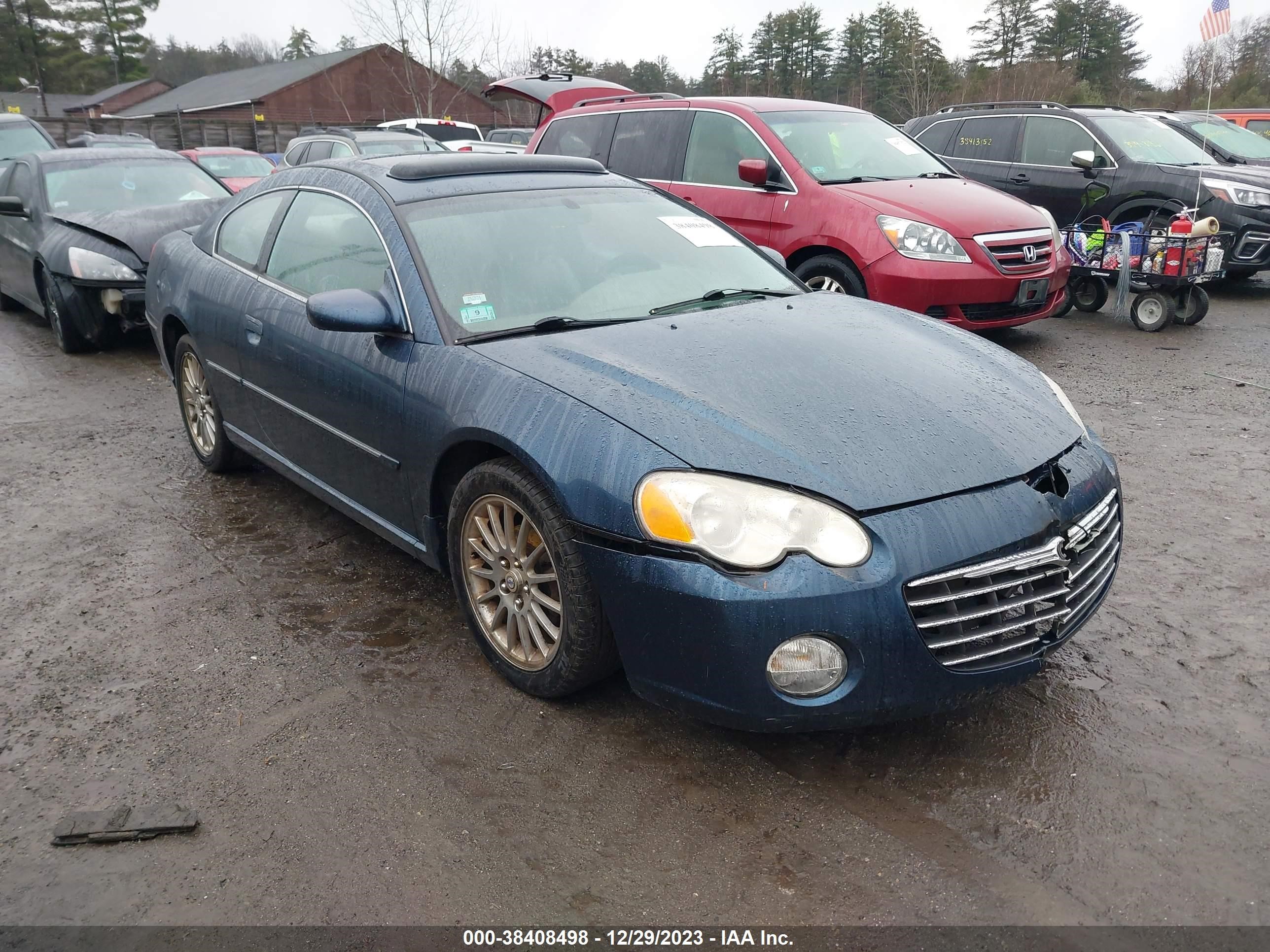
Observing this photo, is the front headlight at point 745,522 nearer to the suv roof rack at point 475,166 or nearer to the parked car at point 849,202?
the suv roof rack at point 475,166

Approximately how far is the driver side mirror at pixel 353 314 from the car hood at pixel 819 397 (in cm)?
37

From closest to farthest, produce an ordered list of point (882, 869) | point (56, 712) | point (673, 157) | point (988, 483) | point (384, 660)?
point (882, 869) < point (988, 483) < point (56, 712) < point (384, 660) < point (673, 157)

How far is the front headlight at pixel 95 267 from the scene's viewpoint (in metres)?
7.70

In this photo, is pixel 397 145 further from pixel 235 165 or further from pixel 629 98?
pixel 629 98

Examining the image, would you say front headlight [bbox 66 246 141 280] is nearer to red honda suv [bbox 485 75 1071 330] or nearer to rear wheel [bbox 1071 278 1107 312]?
red honda suv [bbox 485 75 1071 330]

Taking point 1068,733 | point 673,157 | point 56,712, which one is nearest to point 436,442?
point 56,712

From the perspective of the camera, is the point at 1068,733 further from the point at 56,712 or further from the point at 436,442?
the point at 56,712

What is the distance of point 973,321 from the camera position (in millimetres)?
7148

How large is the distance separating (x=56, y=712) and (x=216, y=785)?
76 cm

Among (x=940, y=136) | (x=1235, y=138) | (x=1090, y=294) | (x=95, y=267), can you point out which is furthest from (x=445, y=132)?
(x=1090, y=294)

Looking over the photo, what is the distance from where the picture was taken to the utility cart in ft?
27.2

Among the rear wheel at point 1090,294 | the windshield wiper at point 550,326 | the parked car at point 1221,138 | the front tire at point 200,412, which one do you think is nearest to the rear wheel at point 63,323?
the front tire at point 200,412

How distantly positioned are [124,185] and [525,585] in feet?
25.5

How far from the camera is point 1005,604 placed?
2555 millimetres
